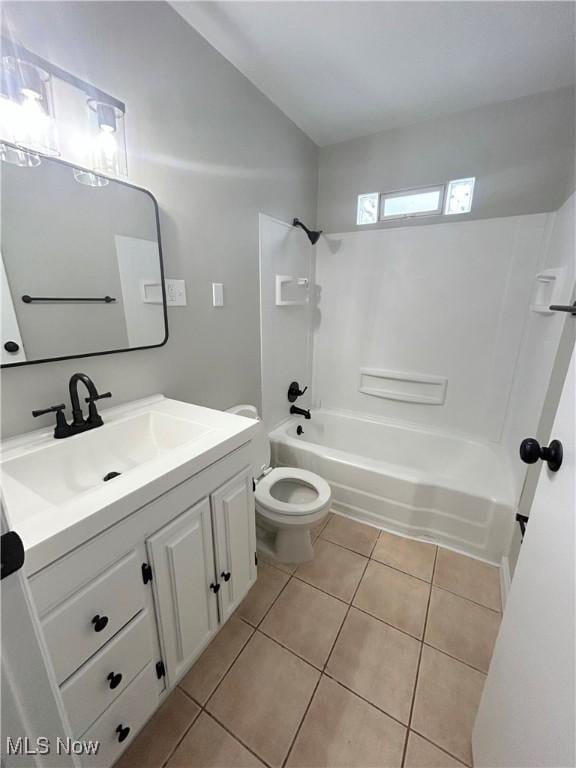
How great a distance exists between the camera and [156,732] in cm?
100

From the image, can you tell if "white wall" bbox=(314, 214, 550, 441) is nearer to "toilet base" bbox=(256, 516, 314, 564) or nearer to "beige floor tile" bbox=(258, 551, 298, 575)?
"toilet base" bbox=(256, 516, 314, 564)

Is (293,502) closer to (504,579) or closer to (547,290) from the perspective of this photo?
(504,579)

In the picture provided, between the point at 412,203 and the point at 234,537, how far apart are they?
90.0 inches

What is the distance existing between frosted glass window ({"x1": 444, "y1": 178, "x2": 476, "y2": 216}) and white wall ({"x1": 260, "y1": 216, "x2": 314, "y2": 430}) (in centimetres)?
96

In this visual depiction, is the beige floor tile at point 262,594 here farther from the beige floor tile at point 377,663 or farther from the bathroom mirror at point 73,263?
the bathroom mirror at point 73,263

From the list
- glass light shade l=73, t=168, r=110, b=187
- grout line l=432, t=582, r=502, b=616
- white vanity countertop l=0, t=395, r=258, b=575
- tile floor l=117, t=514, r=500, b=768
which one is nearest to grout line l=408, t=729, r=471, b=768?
tile floor l=117, t=514, r=500, b=768

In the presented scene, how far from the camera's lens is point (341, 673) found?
1.16 m

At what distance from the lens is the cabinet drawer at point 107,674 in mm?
739

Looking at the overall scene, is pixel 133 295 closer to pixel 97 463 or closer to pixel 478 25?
pixel 97 463

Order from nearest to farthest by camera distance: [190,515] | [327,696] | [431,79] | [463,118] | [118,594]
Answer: [118,594] → [190,515] → [327,696] → [431,79] → [463,118]

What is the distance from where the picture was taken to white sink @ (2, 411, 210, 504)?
3.03 ft

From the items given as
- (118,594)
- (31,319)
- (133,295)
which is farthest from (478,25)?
(118,594)

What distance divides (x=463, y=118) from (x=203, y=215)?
166cm

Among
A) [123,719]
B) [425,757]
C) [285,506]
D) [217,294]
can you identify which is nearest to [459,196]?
[217,294]
